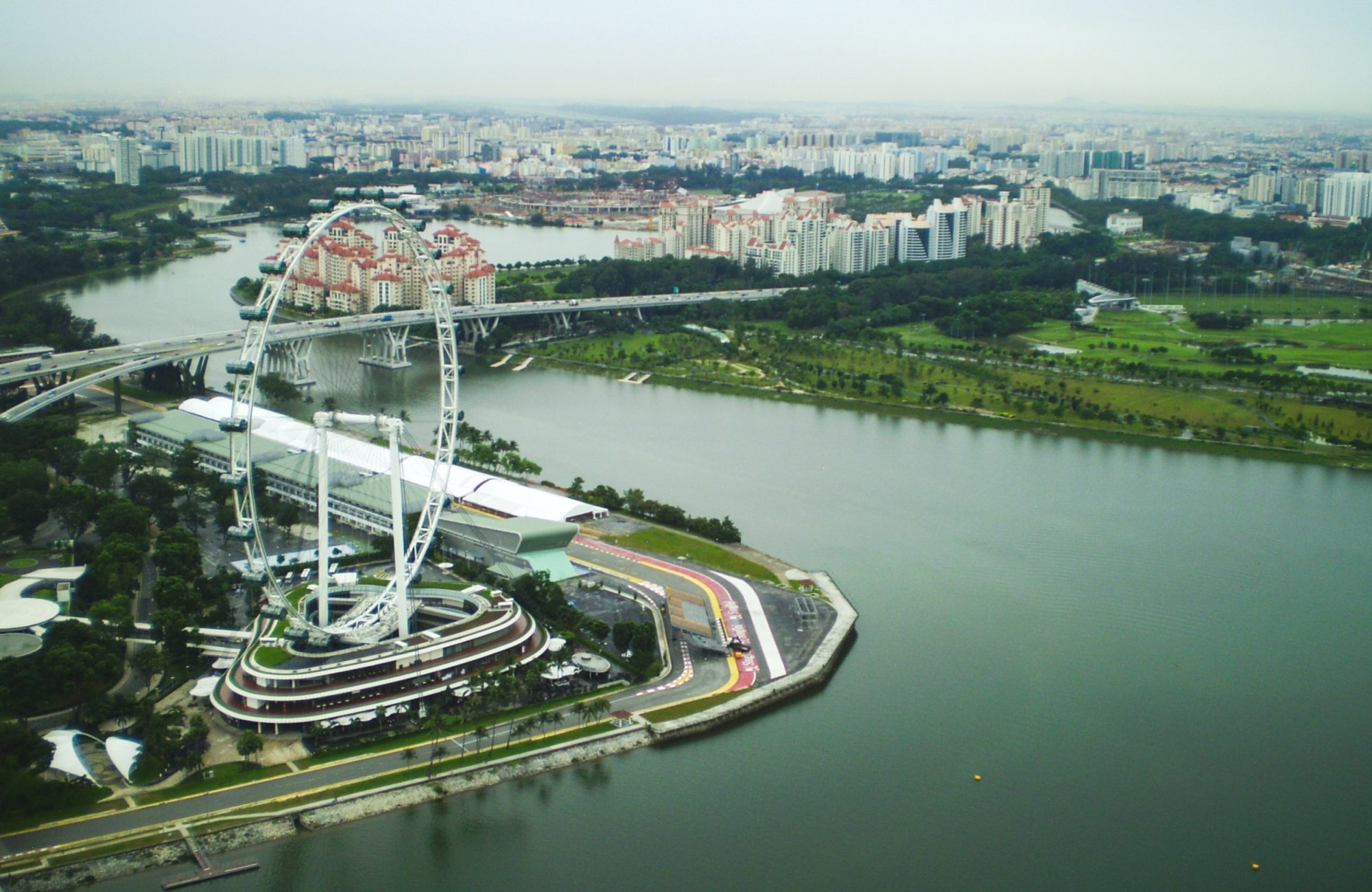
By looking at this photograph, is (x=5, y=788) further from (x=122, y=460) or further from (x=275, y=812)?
(x=122, y=460)

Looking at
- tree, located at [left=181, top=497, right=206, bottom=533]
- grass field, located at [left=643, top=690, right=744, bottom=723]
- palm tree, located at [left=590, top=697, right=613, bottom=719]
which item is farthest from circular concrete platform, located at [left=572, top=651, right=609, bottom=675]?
tree, located at [left=181, top=497, right=206, bottom=533]

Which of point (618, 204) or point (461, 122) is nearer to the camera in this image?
point (618, 204)

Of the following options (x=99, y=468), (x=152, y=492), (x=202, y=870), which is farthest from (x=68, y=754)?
(x=99, y=468)

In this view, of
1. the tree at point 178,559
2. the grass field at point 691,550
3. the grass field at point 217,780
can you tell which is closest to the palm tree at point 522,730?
the grass field at point 217,780

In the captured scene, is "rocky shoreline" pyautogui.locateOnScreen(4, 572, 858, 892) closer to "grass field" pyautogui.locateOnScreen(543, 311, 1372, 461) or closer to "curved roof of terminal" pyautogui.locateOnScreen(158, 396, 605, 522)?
"curved roof of terminal" pyautogui.locateOnScreen(158, 396, 605, 522)

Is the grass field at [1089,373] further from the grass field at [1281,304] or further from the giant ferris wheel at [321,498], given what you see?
the giant ferris wheel at [321,498]

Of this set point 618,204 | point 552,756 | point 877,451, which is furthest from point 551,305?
point 618,204

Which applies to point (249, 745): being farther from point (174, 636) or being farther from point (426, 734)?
point (174, 636)
